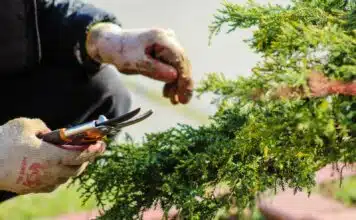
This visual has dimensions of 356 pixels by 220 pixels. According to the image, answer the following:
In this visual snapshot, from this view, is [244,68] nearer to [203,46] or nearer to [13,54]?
[203,46]

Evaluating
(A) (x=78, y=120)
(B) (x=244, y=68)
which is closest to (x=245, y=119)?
(A) (x=78, y=120)

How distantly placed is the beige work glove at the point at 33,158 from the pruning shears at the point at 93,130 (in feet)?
0.05

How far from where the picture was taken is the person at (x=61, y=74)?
4.64 feet

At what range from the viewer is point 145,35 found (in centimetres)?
145

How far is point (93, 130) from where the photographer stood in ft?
4.31

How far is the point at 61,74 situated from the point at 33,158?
22.0 inches

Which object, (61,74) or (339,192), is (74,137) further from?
A: (339,192)

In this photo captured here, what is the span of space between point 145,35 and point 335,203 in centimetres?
139

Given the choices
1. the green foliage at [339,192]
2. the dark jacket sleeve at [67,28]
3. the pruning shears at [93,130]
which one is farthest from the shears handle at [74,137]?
the green foliage at [339,192]

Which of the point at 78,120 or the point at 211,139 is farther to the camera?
the point at 78,120

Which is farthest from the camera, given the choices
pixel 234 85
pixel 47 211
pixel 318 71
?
pixel 47 211

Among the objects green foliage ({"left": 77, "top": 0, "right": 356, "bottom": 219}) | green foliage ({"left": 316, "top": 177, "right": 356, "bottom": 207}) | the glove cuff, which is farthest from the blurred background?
green foliage ({"left": 77, "top": 0, "right": 356, "bottom": 219})

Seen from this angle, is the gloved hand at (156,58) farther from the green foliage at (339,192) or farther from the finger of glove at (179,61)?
the green foliage at (339,192)

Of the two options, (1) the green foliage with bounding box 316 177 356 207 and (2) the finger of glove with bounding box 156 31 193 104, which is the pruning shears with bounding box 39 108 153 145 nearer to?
(2) the finger of glove with bounding box 156 31 193 104
